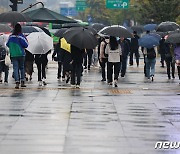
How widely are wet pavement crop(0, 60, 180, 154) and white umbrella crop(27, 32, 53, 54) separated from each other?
3.55 feet

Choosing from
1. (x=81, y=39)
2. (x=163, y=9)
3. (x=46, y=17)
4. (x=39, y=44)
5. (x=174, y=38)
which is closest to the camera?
(x=81, y=39)

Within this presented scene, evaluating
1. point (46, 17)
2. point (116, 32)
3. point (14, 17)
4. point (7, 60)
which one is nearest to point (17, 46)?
point (7, 60)

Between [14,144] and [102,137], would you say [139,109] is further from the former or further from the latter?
[14,144]

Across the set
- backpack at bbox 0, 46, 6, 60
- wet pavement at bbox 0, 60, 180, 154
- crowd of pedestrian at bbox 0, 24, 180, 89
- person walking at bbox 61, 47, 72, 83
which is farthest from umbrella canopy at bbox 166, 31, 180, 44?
backpack at bbox 0, 46, 6, 60

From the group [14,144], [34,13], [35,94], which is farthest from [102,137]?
[34,13]

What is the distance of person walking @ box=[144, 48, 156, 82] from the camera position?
24.5 metres

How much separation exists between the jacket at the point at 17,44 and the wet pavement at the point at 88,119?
3.32ft

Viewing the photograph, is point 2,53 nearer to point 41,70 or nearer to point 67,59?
point 41,70

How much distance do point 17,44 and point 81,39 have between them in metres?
1.79

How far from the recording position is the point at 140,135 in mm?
11375

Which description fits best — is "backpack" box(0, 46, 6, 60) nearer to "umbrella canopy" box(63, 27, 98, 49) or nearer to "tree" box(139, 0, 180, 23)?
"umbrella canopy" box(63, 27, 98, 49)

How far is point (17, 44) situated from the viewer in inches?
766

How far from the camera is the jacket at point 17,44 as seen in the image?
764 inches

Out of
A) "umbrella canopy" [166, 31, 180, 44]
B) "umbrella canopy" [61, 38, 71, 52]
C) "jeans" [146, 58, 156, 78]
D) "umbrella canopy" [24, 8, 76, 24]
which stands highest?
"umbrella canopy" [24, 8, 76, 24]
